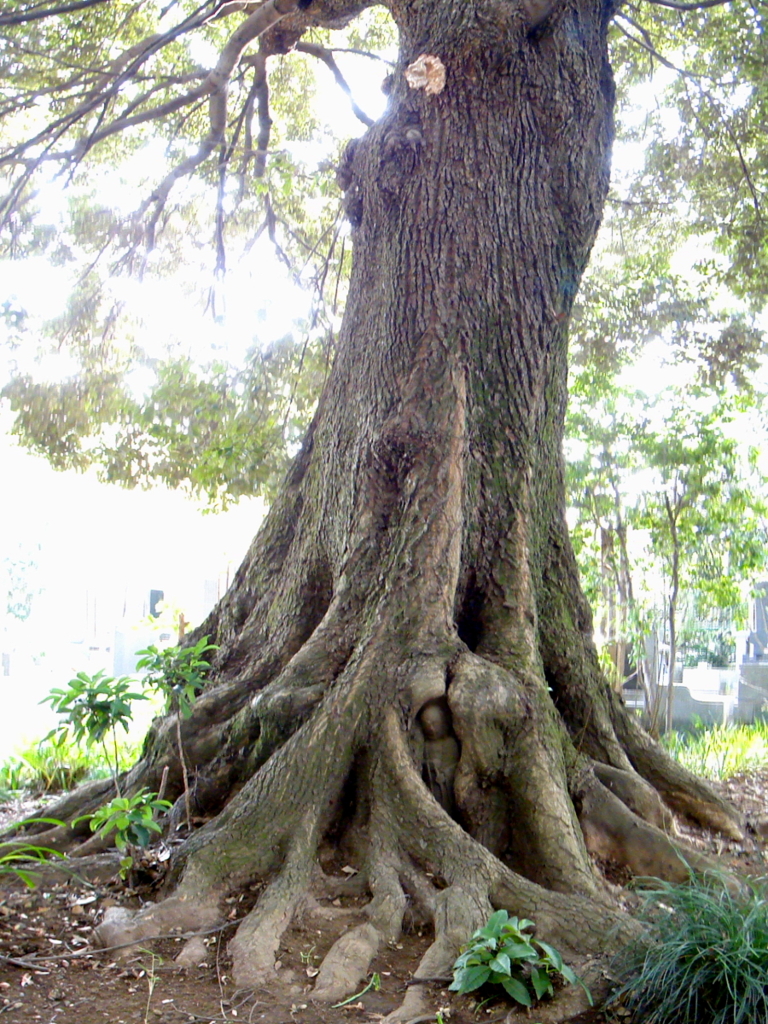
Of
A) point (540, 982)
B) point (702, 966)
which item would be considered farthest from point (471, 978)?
point (702, 966)

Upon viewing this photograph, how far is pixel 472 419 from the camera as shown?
4934 mm

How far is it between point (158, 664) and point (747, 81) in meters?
7.55

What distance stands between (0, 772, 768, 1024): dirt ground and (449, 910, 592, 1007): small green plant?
0.07 meters

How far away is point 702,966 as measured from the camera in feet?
8.87

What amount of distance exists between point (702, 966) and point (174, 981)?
1.81 meters

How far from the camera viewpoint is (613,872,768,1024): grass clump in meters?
→ 2.61

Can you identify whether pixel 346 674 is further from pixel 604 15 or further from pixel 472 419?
pixel 604 15

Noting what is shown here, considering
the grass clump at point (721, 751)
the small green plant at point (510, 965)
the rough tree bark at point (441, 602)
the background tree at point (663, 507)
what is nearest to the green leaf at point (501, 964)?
the small green plant at point (510, 965)

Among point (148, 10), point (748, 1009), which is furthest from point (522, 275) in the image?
point (148, 10)

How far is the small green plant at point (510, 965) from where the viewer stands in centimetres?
297

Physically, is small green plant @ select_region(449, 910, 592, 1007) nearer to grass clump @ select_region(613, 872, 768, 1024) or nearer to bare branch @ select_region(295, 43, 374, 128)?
grass clump @ select_region(613, 872, 768, 1024)

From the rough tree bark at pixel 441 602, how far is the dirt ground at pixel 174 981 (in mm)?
92

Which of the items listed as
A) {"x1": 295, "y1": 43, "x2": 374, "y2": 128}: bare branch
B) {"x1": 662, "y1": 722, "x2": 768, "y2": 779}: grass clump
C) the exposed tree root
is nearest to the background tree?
{"x1": 662, "y1": 722, "x2": 768, "y2": 779}: grass clump

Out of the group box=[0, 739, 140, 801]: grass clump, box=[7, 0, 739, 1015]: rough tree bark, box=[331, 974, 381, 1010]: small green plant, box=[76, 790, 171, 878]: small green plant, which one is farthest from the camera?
box=[0, 739, 140, 801]: grass clump
